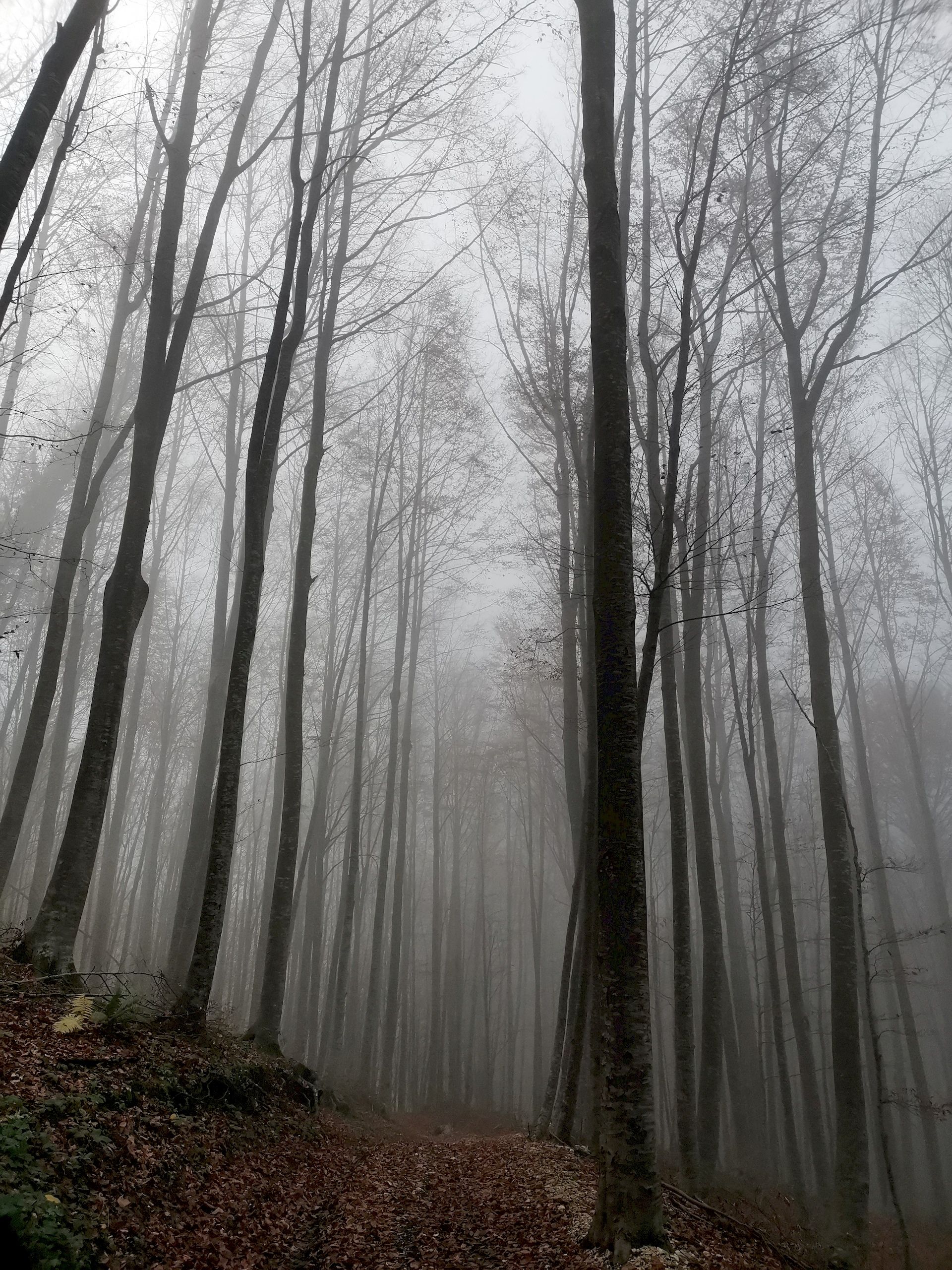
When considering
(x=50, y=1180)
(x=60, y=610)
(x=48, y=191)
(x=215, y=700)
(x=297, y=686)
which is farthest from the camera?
(x=215, y=700)

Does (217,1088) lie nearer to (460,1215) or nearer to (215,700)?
(460,1215)

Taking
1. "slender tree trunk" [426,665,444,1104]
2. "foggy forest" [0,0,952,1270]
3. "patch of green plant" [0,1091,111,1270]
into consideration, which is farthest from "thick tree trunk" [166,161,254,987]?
"slender tree trunk" [426,665,444,1104]

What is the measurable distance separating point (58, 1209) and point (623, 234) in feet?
30.5

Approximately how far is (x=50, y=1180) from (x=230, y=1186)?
68.2 inches

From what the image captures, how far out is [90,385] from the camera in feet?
52.0

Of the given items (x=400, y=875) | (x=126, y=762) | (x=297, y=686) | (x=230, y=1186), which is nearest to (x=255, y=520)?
(x=297, y=686)

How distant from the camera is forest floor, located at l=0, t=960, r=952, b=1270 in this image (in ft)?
10.5

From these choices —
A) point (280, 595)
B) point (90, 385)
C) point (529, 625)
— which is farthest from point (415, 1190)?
point (280, 595)

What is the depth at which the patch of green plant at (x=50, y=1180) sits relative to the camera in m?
2.78

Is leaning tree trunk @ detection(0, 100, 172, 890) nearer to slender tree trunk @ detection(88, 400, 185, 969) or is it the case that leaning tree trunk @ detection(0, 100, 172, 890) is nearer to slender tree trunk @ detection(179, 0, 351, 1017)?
slender tree trunk @ detection(179, 0, 351, 1017)

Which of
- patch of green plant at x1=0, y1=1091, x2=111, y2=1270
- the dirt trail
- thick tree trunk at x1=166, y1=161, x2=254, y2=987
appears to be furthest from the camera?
thick tree trunk at x1=166, y1=161, x2=254, y2=987

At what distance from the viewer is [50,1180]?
3.09 m

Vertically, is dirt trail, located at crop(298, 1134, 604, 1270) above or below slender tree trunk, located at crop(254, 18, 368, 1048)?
below

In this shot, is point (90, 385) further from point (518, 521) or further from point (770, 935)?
point (770, 935)
